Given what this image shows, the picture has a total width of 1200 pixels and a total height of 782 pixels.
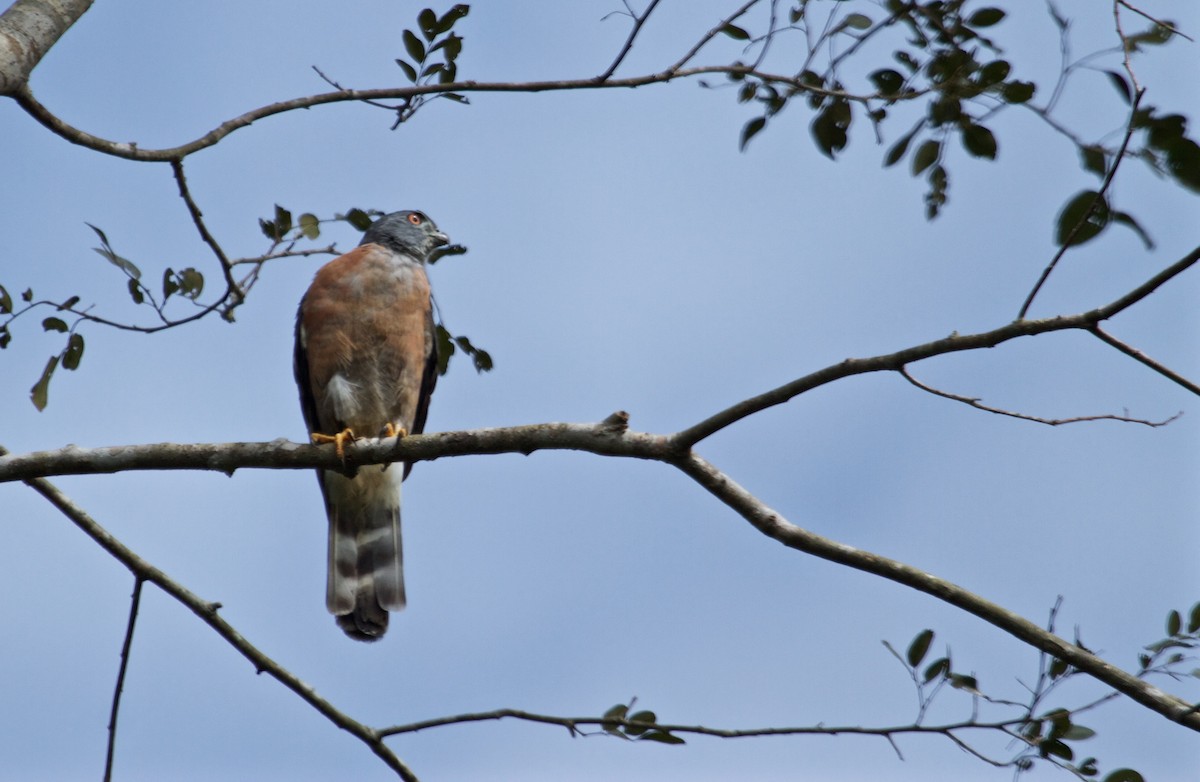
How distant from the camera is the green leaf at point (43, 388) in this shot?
12.1ft

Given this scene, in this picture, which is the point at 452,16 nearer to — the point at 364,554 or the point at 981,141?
the point at 981,141

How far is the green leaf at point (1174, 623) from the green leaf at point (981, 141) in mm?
1217

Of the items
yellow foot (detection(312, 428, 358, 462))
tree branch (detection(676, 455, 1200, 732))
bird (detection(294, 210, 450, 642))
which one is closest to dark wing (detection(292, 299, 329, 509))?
bird (detection(294, 210, 450, 642))

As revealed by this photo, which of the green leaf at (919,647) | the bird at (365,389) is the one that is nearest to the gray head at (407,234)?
the bird at (365,389)

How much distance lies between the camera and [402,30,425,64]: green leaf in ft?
12.1

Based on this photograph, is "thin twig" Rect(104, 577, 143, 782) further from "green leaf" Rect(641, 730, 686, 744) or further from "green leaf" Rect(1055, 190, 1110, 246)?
"green leaf" Rect(1055, 190, 1110, 246)

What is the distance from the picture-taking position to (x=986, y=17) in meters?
2.94

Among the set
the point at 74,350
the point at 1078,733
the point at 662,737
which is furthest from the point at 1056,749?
the point at 74,350

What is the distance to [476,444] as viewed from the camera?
3000mm

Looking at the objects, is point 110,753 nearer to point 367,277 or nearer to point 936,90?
point 367,277

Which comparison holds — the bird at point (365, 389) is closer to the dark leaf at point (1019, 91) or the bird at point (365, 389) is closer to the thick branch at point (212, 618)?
the thick branch at point (212, 618)

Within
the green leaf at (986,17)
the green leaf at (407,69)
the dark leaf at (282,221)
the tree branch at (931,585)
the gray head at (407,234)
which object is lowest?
the tree branch at (931,585)

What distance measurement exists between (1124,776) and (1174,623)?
392mm

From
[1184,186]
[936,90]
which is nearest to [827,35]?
[936,90]
